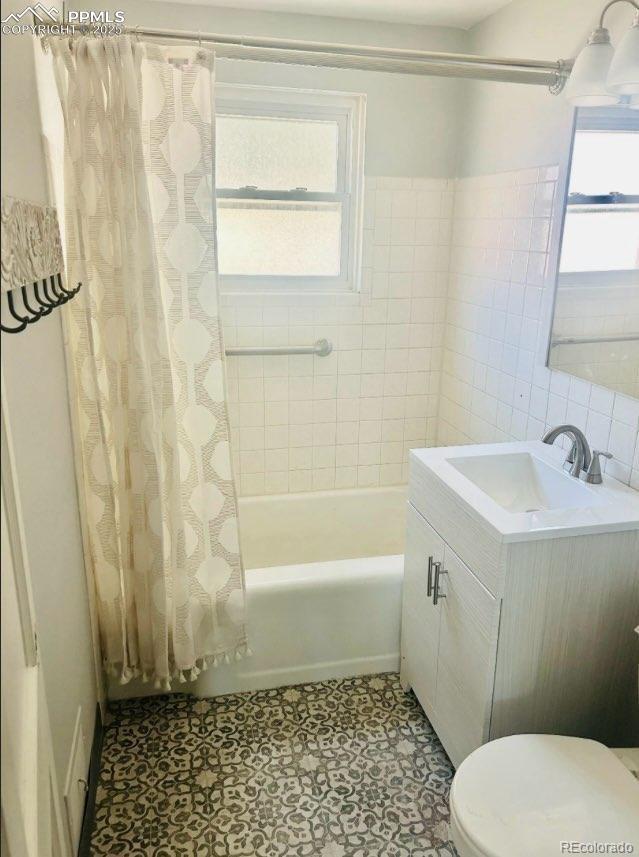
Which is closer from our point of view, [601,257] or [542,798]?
[542,798]

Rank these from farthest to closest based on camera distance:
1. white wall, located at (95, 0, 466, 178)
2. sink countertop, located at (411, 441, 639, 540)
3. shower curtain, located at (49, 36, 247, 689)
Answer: white wall, located at (95, 0, 466, 178) → shower curtain, located at (49, 36, 247, 689) → sink countertop, located at (411, 441, 639, 540)

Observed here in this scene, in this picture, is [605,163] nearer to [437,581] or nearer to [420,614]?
[437,581]

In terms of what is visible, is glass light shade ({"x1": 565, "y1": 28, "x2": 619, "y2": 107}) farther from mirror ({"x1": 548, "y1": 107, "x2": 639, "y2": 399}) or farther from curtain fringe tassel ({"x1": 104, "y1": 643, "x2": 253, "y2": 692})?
curtain fringe tassel ({"x1": 104, "y1": 643, "x2": 253, "y2": 692})

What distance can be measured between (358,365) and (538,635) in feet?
5.39

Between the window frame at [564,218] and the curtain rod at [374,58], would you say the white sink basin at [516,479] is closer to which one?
the window frame at [564,218]

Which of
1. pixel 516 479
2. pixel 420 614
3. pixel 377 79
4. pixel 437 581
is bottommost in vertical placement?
pixel 420 614

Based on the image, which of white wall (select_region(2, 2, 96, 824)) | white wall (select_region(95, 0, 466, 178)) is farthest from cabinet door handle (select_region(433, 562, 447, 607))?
white wall (select_region(95, 0, 466, 178))

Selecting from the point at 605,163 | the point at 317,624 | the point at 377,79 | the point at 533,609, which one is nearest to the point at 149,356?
the point at 317,624

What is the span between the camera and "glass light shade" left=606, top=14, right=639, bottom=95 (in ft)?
5.27

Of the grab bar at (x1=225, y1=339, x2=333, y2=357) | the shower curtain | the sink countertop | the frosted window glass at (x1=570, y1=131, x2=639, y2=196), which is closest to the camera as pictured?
the sink countertop

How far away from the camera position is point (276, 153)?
9.02ft

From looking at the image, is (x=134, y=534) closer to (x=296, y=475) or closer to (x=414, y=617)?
(x=414, y=617)

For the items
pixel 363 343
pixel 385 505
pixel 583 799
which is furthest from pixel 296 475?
pixel 583 799

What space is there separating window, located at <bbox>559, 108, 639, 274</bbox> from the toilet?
4.27 ft
